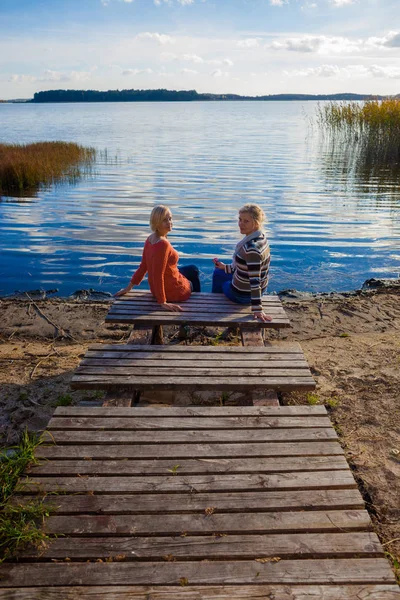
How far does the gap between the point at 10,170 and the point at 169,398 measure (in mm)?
15436

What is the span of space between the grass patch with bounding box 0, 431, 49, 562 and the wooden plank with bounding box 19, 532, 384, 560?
6 centimetres

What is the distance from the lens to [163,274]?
17.3 ft

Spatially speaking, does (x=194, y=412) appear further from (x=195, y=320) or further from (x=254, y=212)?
(x=254, y=212)

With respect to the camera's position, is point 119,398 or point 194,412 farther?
point 119,398

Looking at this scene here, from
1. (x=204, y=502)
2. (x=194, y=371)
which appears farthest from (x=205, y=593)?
(x=194, y=371)

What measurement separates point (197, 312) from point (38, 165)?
611 inches

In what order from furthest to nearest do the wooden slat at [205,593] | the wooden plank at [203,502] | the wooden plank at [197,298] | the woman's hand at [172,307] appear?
1. the wooden plank at [197,298]
2. the woman's hand at [172,307]
3. the wooden plank at [203,502]
4. the wooden slat at [205,593]

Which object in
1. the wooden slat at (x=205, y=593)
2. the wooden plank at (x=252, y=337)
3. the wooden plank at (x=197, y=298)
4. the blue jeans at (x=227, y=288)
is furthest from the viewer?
the wooden plank at (x=197, y=298)

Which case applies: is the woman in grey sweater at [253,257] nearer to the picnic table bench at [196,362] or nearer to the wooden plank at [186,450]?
the picnic table bench at [196,362]

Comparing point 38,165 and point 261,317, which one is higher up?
point 38,165

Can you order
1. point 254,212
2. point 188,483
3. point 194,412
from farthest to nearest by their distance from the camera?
point 254,212
point 194,412
point 188,483

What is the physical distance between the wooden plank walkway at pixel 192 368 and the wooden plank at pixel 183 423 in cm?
46

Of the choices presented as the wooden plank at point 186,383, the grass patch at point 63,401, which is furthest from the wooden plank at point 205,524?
the grass patch at point 63,401

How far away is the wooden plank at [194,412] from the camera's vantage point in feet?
11.7
